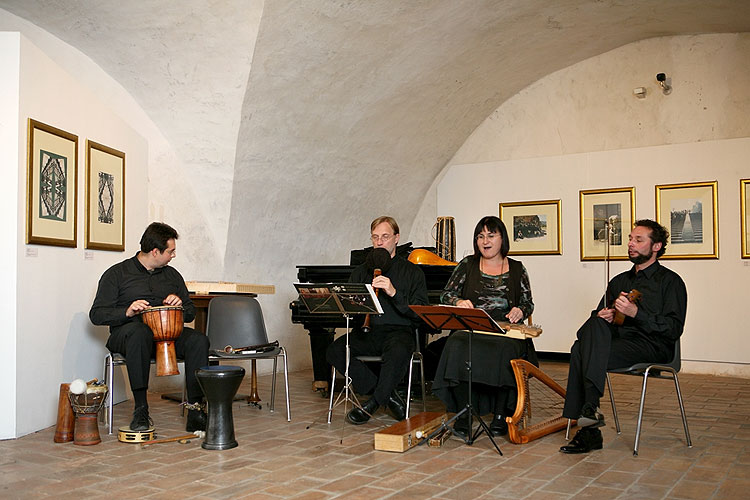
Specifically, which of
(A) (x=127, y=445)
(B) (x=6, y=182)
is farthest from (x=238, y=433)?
(B) (x=6, y=182)

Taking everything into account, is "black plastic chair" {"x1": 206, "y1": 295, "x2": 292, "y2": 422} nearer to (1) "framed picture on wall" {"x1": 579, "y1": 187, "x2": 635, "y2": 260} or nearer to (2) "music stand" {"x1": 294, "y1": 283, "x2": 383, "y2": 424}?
(2) "music stand" {"x1": 294, "y1": 283, "x2": 383, "y2": 424}

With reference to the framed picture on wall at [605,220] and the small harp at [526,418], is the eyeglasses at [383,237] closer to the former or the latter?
the small harp at [526,418]

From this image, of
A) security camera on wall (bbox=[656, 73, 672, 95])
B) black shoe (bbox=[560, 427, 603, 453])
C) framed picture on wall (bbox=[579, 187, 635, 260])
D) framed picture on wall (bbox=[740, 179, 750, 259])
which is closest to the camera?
black shoe (bbox=[560, 427, 603, 453])

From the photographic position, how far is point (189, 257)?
6.39m

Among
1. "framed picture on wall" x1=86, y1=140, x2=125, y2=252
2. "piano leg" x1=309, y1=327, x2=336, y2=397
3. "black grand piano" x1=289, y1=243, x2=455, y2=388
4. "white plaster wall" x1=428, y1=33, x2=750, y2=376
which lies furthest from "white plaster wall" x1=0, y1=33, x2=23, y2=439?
"white plaster wall" x1=428, y1=33, x2=750, y2=376

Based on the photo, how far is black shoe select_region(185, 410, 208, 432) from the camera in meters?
4.53

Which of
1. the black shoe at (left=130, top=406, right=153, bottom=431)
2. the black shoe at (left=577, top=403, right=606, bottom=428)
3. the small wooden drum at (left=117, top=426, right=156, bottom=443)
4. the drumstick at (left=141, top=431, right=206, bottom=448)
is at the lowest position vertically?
the drumstick at (left=141, top=431, right=206, bottom=448)

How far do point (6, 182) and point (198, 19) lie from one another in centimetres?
181

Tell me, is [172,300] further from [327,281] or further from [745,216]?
[745,216]

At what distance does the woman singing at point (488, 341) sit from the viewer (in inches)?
172

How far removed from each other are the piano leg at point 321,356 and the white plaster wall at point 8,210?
2.35 meters

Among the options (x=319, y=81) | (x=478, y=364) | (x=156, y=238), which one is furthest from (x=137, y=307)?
(x=319, y=81)

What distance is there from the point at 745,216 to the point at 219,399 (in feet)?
19.8

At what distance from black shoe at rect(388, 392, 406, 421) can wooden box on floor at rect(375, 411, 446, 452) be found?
455mm
